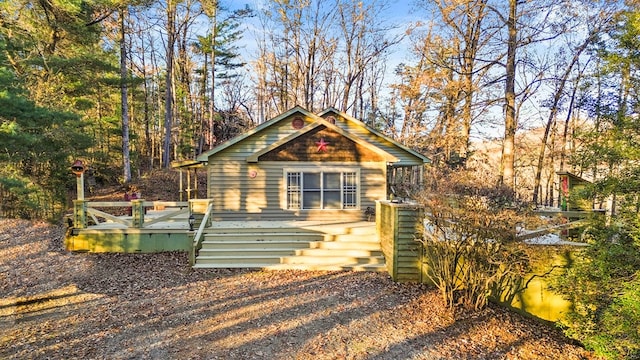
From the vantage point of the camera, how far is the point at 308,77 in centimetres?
2552

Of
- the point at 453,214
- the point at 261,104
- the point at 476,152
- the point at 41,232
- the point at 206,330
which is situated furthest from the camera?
the point at 261,104

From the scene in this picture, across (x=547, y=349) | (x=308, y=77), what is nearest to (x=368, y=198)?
(x=547, y=349)

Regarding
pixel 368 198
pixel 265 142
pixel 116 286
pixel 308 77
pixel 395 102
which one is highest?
pixel 308 77

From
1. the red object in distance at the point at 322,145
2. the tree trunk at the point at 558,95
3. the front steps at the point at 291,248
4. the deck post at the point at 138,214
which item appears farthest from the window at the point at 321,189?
the tree trunk at the point at 558,95

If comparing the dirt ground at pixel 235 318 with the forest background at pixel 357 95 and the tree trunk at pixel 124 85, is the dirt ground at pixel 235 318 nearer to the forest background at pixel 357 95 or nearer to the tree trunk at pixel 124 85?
the forest background at pixel 357 95

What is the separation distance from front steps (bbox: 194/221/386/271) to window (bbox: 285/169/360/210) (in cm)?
193

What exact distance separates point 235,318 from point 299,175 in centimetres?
667

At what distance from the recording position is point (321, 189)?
1192 centimetres

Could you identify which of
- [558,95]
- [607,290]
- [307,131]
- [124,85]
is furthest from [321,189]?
[558,95]

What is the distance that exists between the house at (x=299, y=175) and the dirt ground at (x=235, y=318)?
3.88 meters

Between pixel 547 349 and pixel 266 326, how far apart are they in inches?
183

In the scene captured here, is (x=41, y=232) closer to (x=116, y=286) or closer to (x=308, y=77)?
(x=116, y=286)

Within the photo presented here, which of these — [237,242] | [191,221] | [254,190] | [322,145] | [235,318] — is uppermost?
[322,145]

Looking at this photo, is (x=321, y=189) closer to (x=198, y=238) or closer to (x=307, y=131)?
(x=307, y=131)
